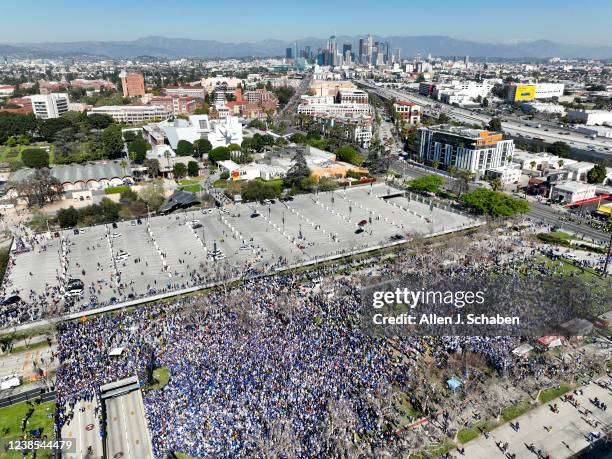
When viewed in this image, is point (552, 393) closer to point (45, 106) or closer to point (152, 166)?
point (152, 166)

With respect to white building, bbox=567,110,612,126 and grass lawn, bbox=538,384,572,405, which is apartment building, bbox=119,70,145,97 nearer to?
white building, bbox=567,110,612,126

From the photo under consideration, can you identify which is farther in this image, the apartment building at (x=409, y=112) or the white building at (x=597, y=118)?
the apartment building at (x=409, y=112)

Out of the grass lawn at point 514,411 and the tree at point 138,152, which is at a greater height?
the tree at point 138,152

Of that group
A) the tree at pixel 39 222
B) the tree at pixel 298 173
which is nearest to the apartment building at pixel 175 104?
the tree at pixel 298 173

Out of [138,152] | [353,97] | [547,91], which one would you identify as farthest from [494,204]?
[547,91]

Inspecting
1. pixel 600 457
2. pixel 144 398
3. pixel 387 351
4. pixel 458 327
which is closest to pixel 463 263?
pixel 458 327

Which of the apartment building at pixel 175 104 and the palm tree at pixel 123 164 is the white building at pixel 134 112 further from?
the palm tree at pixel 123 164

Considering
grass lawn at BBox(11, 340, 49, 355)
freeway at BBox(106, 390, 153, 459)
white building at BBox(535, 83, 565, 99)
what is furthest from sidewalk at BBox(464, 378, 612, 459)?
white building at BBox(535, 83, 565, 99)
